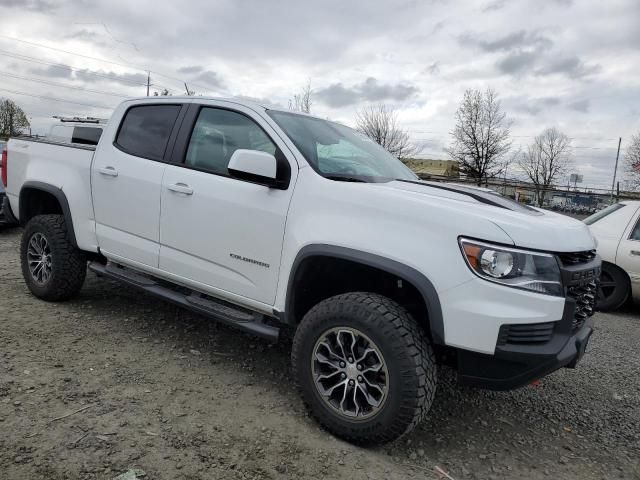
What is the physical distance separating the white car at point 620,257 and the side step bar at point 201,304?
16.1ft

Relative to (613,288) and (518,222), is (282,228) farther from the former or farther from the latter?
(613,288)

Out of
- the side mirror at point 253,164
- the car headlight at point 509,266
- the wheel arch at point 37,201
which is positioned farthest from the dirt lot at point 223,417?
the side mirror at point 253,164

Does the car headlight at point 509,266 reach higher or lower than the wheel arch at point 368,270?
higher

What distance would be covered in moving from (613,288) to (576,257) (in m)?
4.45

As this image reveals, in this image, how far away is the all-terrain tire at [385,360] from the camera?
2.45 metres

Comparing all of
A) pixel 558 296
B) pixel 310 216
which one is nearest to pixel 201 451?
pixel 310 216

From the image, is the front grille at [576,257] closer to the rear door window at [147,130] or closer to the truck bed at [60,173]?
the rear door window at [147,130]

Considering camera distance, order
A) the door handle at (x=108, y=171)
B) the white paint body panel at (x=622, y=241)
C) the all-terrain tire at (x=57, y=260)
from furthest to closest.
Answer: the white paint body panel at (x=622, y=241) < the all-terrain tire at (x=57, y=260) < the door handle at (x=108, y=171)

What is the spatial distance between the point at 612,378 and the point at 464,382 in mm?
2367

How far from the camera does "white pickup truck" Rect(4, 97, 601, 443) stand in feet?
7.77

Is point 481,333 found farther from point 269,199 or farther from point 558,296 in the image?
point 269,199

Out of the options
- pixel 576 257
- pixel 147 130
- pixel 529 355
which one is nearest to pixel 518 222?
pixel 576 257

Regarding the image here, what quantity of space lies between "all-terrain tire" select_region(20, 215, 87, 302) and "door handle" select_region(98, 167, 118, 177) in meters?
0.73

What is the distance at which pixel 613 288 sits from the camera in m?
6.32
